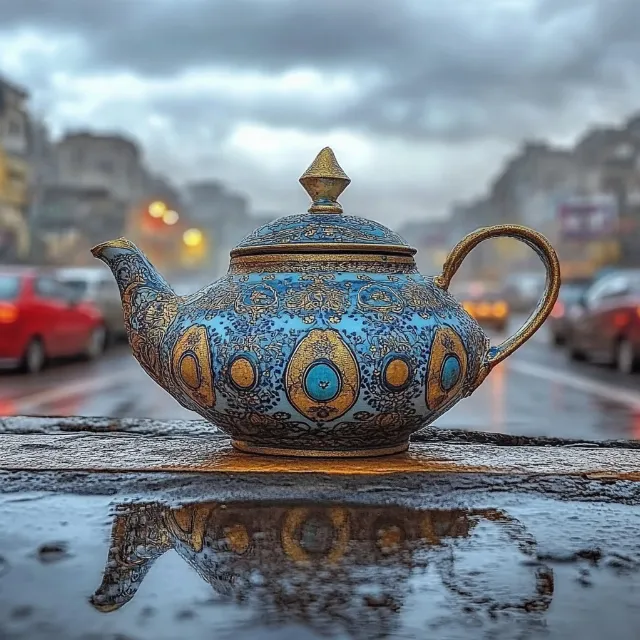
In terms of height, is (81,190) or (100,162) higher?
(100,162)

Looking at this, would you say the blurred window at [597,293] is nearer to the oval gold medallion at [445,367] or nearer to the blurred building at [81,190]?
Result: the oval gold medallion at [445,367]

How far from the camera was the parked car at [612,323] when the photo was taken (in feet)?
43.5

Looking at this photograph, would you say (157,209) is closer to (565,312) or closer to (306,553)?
(565,312)

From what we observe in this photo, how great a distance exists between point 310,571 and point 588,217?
2784 inches

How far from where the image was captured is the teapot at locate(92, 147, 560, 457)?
8.32 ft

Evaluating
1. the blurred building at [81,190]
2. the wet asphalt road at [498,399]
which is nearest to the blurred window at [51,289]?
the wet asphalt road at [498,399]

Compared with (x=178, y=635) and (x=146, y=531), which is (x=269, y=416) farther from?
(x=178, y=635)

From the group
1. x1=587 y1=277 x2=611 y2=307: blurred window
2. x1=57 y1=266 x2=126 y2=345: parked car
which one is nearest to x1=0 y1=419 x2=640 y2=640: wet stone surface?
x1=587 y1=277 x2=611 y2=307: blurred window

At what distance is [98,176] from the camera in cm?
8912

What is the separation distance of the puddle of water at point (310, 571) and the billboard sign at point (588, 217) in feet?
227

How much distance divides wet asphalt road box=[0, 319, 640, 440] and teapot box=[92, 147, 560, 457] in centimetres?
382

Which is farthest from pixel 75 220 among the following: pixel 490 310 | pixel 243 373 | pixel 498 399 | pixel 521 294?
pixel 243 373

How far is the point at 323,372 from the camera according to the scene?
253cm

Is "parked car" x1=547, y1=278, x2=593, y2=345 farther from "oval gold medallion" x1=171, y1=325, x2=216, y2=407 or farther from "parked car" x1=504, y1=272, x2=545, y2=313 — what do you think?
"parked car" x1=504, y1=272, x2=545, y2=313
